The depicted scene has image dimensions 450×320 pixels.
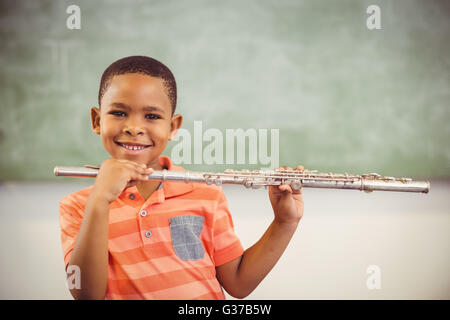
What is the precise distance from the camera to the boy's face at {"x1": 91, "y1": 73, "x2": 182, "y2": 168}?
923 mm

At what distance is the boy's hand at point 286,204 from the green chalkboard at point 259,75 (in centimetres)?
26


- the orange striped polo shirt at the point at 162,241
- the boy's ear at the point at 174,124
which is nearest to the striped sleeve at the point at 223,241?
the orange striped polo shirt at the point at 162,241

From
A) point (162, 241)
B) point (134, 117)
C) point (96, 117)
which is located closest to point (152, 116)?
point (134, 117)

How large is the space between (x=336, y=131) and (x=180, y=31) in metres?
0.58

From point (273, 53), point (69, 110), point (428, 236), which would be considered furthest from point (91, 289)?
point (428, 236)

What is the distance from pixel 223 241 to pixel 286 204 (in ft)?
0.60

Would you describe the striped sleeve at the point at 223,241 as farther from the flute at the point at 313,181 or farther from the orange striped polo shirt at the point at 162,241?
the flute at the point at 313,181

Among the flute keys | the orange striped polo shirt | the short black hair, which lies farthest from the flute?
the short black hair

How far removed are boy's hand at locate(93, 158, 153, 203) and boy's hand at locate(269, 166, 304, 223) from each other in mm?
322

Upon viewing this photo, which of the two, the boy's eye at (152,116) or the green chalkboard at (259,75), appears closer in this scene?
the boy's eye at (152,116)

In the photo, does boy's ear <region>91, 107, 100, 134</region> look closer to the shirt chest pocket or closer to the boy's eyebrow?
the boy's eyebrow

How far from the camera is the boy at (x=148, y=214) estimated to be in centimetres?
92

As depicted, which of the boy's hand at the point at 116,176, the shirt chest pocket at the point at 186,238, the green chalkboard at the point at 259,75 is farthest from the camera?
the green chalkboard at the point at 259,75

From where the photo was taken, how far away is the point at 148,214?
943mm
